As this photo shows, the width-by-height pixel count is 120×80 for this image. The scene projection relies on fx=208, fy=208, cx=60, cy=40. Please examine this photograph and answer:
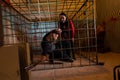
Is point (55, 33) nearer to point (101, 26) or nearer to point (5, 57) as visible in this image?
point (5, 57)

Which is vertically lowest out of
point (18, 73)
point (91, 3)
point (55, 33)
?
point (18, 73)

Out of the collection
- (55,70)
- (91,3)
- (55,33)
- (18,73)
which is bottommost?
(55,70)

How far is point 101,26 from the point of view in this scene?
211 inches

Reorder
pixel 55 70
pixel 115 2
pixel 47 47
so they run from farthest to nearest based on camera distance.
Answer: pixel 115 2
pixel 47 47
pixel 55 70

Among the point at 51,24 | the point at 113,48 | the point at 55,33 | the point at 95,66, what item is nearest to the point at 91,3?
the point at 55,33

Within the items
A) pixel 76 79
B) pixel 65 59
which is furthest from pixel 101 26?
pixel 76 79

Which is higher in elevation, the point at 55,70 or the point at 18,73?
the point at 18,73

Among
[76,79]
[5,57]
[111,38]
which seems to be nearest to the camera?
[5,57]

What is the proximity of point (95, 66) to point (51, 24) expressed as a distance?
2265mm

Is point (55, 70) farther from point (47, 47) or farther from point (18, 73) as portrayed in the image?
point (18, 73)

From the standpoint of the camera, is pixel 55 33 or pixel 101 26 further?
pixel 101 26

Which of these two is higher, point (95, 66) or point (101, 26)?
point (101, 26)

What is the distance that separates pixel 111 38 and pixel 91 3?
2.36 meters

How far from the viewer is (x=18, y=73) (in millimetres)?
1118
